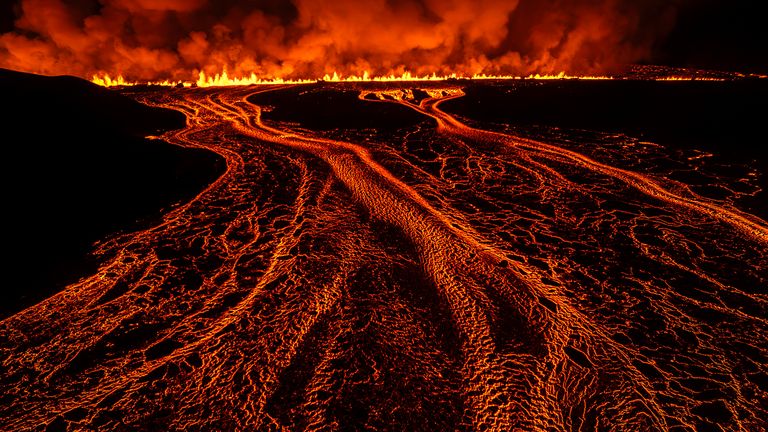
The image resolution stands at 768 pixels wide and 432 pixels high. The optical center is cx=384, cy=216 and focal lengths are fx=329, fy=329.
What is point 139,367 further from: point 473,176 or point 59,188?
point 473,176

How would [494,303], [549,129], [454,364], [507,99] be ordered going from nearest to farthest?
[454,364]
[494,303]
[549,129]
[507,99]

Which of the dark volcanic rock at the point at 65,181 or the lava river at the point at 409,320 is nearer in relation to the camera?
the lava river at the point at 409,320

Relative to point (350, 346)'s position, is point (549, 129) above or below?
above

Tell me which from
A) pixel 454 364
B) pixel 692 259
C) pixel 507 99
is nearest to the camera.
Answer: pixel 454 364

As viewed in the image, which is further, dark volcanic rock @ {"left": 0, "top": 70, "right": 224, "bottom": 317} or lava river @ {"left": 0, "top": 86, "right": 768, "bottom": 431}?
dark volcanic rock @ {"left": 0, "top": 70, "right": 224, "bottom": 317}

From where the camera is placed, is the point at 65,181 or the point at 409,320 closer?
the point at 409,320

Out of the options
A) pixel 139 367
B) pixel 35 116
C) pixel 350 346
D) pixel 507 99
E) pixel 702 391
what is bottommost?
pixel 139 367

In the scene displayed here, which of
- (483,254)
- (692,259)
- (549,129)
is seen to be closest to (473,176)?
(483,254)

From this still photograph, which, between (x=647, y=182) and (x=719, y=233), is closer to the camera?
(x=719, y=233)
